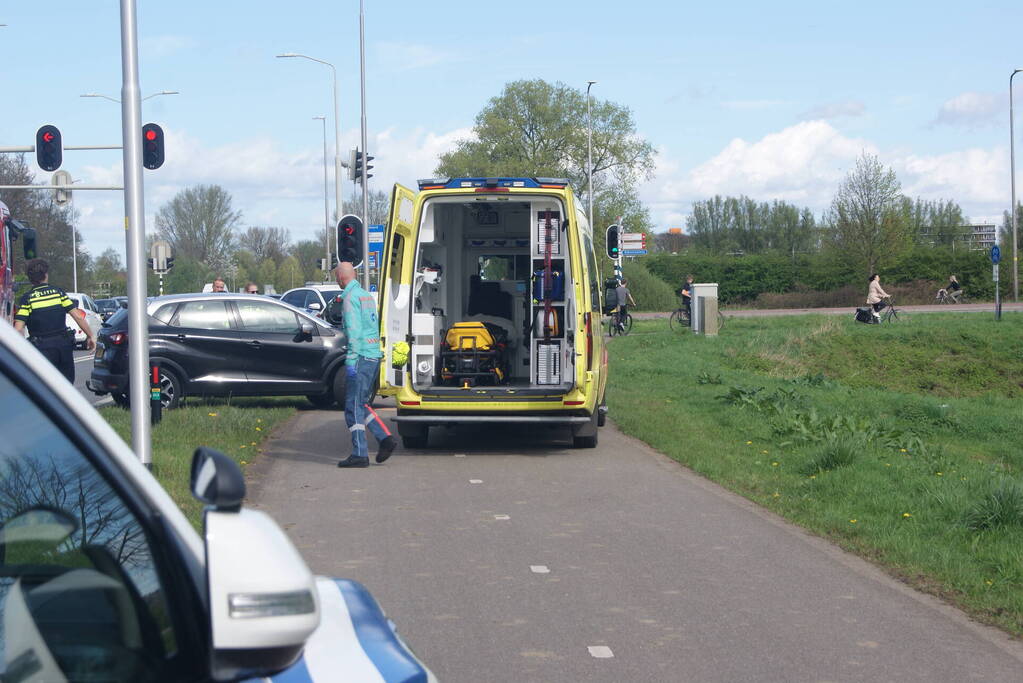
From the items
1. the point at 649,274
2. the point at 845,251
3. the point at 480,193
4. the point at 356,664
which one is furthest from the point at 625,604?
the point at 649,274

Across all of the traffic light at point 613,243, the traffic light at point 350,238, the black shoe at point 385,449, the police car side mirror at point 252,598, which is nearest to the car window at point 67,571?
the police car side mirror at point 252,598

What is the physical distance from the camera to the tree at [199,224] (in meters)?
83.5

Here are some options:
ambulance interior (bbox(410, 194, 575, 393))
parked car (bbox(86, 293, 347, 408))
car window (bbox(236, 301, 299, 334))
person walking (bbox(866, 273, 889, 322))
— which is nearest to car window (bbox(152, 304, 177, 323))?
parked car (bbox(86, 293, 347, 408))

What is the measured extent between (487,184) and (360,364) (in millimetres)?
2345

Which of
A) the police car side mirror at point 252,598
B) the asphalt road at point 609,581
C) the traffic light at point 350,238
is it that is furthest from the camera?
the traffic light at point 350,238

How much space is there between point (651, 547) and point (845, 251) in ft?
167

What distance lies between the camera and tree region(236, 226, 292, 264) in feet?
325

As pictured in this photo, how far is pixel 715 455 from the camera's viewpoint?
37.9ft

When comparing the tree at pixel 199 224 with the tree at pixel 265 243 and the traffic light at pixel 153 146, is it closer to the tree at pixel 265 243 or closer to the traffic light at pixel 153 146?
the tree at pixel 265 243

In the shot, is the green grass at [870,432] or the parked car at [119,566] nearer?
the parked car at [119,566]

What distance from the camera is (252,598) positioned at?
5.24 feet

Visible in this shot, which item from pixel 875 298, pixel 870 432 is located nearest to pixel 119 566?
pixel 870 432

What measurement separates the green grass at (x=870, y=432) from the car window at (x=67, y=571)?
490cm

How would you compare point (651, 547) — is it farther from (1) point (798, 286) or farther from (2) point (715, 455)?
(1) point (798, 286)
